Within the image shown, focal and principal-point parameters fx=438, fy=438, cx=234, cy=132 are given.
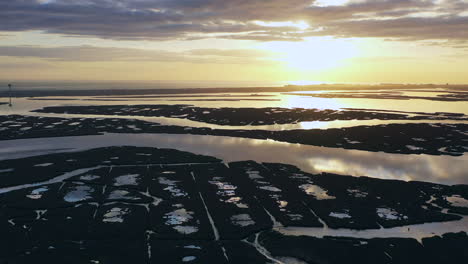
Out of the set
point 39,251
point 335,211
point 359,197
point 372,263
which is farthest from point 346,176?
point 39,251

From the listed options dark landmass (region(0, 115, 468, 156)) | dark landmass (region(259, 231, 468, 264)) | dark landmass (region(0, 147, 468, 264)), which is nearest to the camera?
dark landmass (region(259, 231, 468, 264))

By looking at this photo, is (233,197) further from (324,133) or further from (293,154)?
(324,133)

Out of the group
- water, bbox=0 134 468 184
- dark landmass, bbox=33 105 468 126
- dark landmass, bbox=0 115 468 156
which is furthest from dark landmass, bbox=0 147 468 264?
dark landmass, bbox=33 105 468 126

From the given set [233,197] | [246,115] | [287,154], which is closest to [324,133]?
[287,154]

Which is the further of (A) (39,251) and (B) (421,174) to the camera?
(B) (421,174)

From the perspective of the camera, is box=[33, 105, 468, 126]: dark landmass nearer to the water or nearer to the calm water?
the water

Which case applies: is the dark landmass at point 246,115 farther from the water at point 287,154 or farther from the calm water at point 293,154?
the calm water at point 293,154

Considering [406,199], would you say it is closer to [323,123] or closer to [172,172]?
[172,172]
